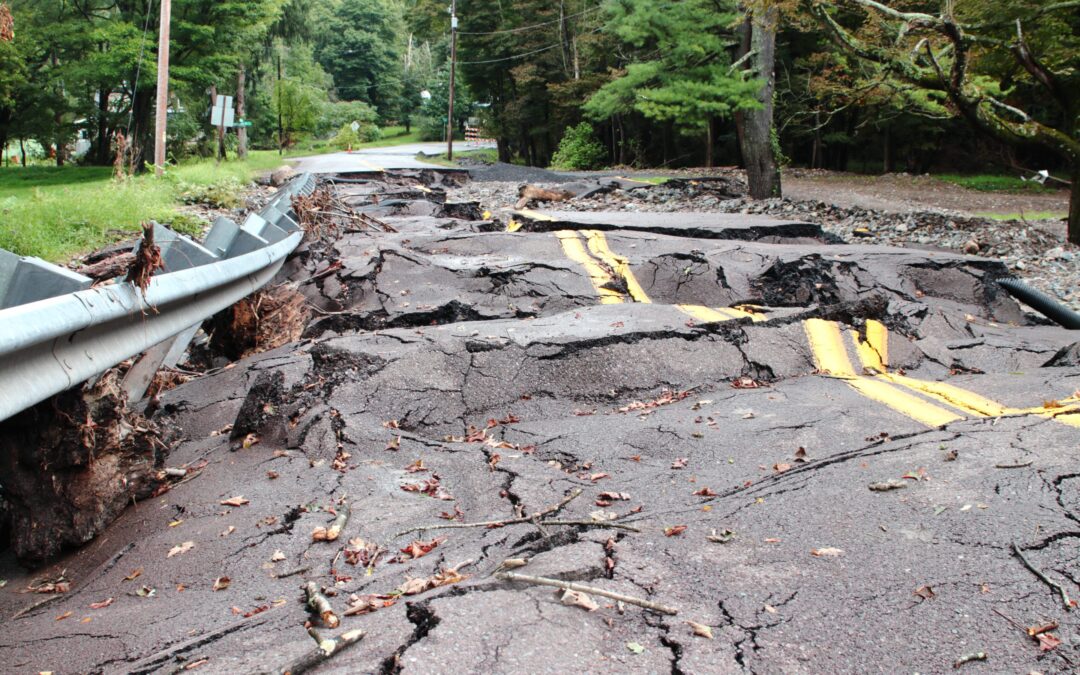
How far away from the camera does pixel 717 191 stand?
21047 millimetres

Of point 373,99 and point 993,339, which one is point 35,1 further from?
point 373,99

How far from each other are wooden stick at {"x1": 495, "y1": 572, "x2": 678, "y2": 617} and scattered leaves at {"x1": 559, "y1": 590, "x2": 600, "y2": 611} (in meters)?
0.02

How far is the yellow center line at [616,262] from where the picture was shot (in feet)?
25.5

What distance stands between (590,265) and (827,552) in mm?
5660

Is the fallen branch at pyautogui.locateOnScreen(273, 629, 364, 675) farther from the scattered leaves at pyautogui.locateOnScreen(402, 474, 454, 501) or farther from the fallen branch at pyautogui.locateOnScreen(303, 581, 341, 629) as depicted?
the scattered leaves at pyautogui.locateOnScreen(402, 474, 454, 501)

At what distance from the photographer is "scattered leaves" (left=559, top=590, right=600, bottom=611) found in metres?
2.43

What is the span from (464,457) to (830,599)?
2089 mm

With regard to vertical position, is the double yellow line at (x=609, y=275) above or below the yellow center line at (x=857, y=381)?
above

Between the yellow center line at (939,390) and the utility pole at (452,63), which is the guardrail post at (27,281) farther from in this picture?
the utility pole at (452,63)

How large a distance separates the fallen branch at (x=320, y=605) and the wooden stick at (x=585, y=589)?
1.65 feet

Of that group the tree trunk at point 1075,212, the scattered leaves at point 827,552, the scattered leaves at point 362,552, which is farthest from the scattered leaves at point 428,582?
the tree trunk at point 1075,212

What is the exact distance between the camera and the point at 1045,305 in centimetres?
807

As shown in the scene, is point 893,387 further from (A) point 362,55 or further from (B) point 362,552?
(A) point 362,55

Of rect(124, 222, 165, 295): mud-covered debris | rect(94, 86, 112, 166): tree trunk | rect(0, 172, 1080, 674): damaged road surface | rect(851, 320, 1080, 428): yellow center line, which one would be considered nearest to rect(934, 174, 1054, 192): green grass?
rect(0, 172, 1080, 674): damaged road surface
